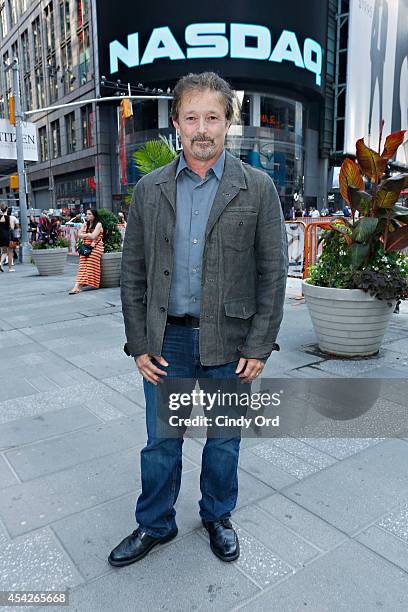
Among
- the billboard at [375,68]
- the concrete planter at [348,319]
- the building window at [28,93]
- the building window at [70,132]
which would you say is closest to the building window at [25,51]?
the building window at [28,93]

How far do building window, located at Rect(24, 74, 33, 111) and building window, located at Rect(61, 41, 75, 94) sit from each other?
9.03m

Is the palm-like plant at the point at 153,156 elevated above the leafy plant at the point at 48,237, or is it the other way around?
the palm-like plant at the point at 153,156

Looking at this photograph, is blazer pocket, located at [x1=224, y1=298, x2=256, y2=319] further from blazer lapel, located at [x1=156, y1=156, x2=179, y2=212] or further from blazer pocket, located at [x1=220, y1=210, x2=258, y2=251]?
blazer lapel, located at [x1=156, y1=156, x2=179, y2=212]

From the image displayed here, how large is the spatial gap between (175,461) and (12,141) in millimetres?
20795

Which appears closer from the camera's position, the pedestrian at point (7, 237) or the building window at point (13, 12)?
the pedestrian at point (7, 237)

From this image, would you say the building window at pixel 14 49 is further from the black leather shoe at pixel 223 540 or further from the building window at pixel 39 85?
the black leather shoe at pixel 223 540

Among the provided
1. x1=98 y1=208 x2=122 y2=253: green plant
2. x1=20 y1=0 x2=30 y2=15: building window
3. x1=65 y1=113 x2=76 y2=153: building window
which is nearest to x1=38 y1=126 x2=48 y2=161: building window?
x1=65 y1=113 x2=76 y2=153: building window

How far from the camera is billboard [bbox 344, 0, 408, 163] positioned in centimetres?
3984

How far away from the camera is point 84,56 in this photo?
129ft

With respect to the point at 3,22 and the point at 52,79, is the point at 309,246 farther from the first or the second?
the point at 3,22

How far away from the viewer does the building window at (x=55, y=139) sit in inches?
1837

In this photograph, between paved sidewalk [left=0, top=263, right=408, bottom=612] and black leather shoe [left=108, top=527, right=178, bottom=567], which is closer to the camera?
paved sidewalk [left=0, top=263, right=408, bottom=612]

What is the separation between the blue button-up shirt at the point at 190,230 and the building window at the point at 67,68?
44755 millimetres

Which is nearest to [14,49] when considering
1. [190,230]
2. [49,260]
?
[49,260]
